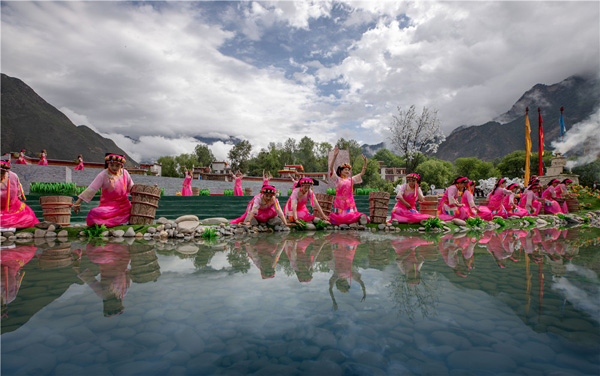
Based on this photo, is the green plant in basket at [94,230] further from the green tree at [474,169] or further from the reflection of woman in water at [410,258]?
the green tree at [474,169]

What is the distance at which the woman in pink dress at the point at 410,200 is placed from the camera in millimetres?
8830

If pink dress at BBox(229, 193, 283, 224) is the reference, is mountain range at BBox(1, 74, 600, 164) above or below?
above

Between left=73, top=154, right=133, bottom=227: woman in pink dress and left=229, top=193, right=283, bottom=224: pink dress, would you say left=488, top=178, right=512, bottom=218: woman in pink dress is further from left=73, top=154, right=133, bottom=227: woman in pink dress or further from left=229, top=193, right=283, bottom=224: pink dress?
left=73, top=154, right=133, bottom=227: woman in pink dress

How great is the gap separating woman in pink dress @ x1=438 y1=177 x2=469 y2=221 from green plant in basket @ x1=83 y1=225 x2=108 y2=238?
926cm

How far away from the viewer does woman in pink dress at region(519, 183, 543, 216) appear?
1210 centimetres

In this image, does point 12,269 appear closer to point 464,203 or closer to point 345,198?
point 345,198

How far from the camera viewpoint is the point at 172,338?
6.93ft

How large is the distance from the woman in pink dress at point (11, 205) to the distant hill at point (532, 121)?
136m

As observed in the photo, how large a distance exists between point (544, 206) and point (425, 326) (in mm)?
14254

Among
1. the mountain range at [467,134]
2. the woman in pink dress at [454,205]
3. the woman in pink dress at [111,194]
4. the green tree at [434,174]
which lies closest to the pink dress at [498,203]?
the woman in pink dress at [454,205]

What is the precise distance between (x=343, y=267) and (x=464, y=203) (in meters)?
6.99

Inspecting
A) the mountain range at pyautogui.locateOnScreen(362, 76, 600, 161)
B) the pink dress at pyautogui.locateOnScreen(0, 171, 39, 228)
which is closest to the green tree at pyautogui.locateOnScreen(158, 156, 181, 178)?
the pink dress at pyautogui.locateOnScreen(0, 171, 39, 228)

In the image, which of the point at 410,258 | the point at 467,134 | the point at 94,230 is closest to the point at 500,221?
the point at 410,258

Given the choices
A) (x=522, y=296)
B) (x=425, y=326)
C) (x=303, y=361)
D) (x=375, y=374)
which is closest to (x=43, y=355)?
(x=303, y=361)
